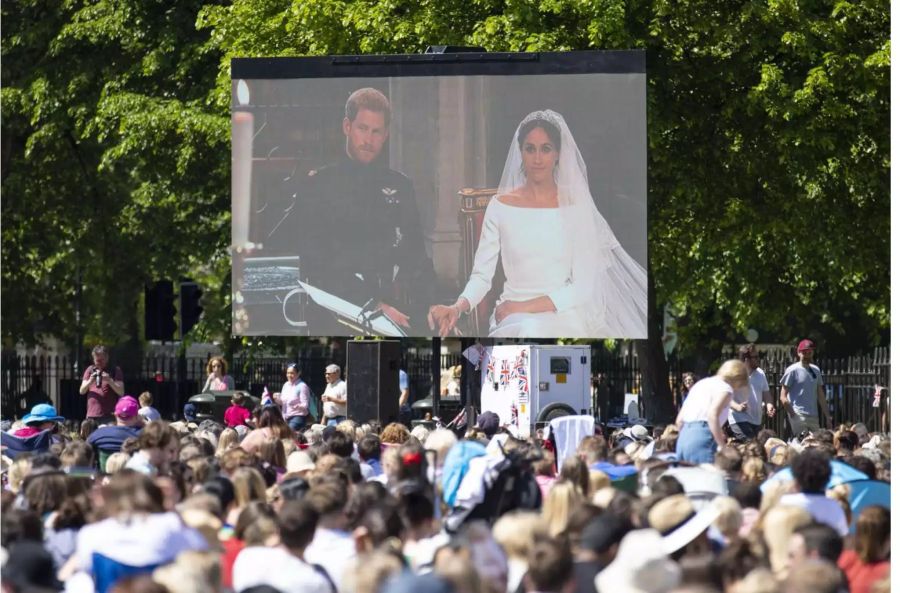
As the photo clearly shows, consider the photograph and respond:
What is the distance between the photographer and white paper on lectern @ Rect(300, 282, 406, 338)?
17984 mm

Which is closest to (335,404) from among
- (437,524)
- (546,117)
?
(546,117)

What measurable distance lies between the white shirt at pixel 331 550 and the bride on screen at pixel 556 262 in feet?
33.0

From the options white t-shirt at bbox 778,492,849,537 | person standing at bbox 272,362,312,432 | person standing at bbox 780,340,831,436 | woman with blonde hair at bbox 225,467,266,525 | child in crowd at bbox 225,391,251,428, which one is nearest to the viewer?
white t-shirt at bbox 778,492,849,537

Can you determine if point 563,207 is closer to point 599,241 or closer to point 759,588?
point 599,241

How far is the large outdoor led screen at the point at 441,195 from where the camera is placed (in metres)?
17.6

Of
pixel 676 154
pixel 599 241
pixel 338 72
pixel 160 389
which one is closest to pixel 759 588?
pixel 599 241

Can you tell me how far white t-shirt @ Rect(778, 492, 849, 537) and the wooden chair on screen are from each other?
947 cm

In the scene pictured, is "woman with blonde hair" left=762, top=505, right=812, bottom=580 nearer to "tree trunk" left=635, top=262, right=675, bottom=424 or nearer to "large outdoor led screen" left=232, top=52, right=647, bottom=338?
"large outdoor led screen" left=232, top=52, right=647, bottom=338

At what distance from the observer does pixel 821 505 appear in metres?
8.30

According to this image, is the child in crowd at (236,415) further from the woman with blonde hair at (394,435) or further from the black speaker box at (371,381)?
the woman with blonde hair at (394,435)

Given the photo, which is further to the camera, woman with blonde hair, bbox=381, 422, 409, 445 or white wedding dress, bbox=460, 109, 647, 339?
white wedding dress, bbox=460, 109, 647, 339

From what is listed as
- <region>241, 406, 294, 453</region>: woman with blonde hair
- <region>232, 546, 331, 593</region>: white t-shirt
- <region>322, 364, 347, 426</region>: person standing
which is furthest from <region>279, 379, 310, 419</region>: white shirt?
<region>232, 546, 331, 593</region>: white t-shirt

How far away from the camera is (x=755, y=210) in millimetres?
22750

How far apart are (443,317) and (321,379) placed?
1084cm
